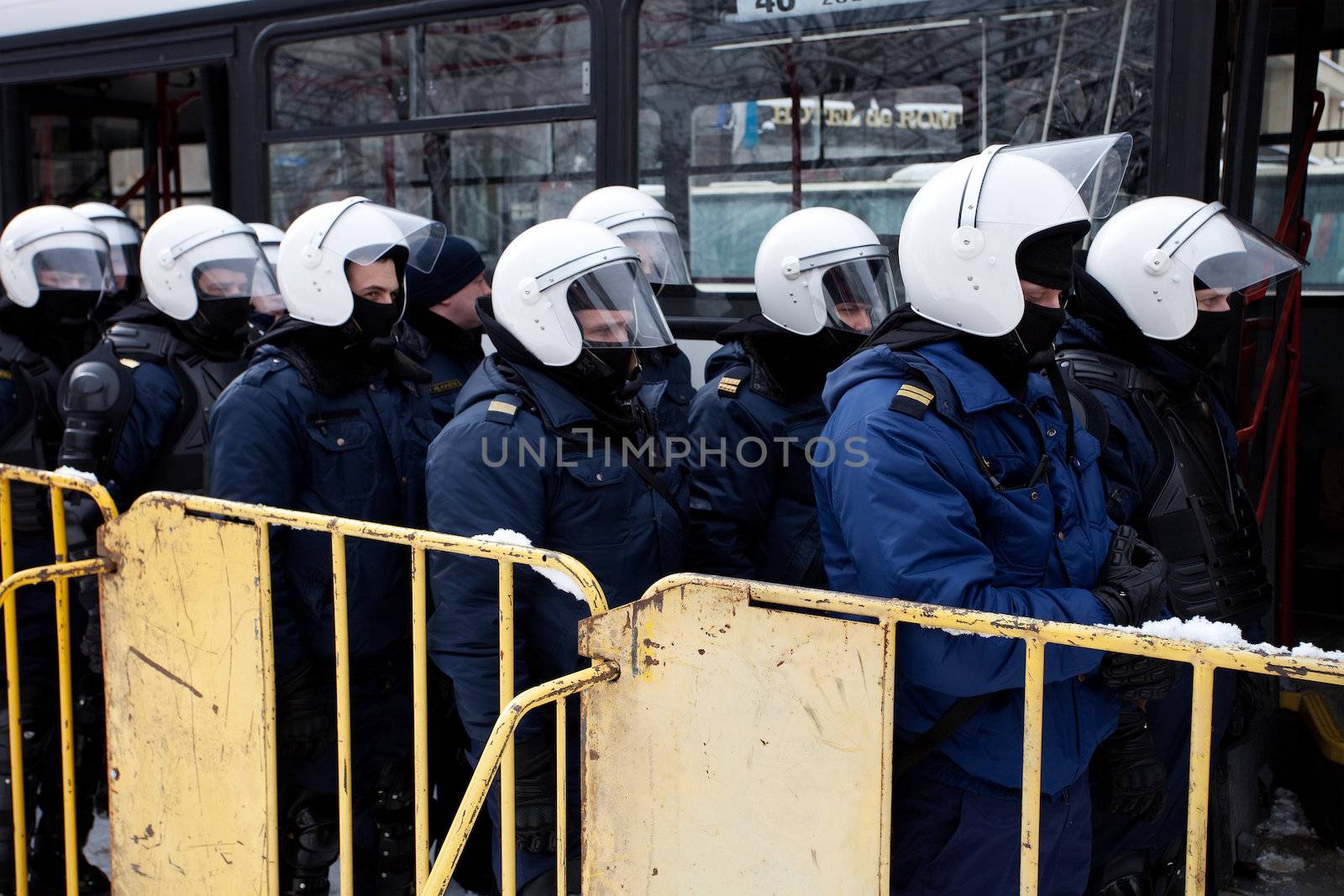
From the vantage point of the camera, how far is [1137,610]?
1989mm

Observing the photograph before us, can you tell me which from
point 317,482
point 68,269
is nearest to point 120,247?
point 68,269

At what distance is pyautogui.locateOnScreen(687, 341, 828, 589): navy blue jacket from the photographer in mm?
2973

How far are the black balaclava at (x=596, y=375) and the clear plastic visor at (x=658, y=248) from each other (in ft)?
3.32

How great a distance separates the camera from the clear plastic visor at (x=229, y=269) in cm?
389

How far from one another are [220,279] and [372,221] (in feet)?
2.98

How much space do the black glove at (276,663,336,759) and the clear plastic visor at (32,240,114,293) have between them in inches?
87.4

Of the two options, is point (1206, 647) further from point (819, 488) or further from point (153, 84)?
point (153, 84)

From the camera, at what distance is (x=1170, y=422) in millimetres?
2805

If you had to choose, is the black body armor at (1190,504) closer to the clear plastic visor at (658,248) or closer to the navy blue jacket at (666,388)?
the navy blue jacket at (666,388)

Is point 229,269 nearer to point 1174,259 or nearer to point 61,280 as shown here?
point 61,280

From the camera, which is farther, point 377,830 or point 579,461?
point 377,830

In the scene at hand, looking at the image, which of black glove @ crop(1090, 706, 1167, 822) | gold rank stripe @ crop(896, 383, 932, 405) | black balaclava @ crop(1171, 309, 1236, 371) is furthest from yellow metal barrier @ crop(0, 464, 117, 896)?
black balaclava @ crop(1171, 309, 1236, 371)

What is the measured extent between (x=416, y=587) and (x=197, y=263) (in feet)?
6.64

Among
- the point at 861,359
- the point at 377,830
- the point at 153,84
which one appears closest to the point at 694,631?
the point at 861,359
